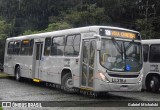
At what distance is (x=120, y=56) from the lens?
46.7 ft

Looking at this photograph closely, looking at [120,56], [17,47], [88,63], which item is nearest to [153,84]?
[120,56]

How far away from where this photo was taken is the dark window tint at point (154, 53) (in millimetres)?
18087

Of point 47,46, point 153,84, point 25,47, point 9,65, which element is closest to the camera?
point 153,84

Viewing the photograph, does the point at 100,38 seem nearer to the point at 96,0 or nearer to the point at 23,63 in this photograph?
the point at 23,63

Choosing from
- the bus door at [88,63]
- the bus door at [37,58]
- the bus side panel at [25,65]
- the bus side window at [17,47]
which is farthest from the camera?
the bus side window at [17,47]

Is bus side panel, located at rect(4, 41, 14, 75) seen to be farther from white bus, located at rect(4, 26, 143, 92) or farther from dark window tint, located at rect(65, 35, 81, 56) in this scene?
dark window tint, located at rect(65, 35, 81, 56)

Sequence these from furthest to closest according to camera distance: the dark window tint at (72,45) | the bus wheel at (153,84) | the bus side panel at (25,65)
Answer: the bus side panel at (25,65)
the bus wheel at (153,84)
the dark window tint at (72,45)

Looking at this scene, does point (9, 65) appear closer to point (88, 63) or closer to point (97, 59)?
point (88, 63)

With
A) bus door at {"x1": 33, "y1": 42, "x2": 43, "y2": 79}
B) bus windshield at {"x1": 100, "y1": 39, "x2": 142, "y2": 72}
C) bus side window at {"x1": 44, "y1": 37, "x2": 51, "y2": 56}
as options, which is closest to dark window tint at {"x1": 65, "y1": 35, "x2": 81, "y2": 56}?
bus windshield at {"x1": 100, "y1": 39, "x2": 142, "y2": 72}

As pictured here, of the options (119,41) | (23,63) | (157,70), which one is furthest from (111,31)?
(23,63)

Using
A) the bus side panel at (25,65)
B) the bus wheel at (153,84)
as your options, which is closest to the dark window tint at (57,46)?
the bus side panel at (25,65)

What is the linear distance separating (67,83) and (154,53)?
5260 mm

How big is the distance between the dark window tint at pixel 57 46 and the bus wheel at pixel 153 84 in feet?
16.9

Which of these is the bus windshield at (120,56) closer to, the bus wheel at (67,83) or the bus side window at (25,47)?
the bus wheel at (67,83)
